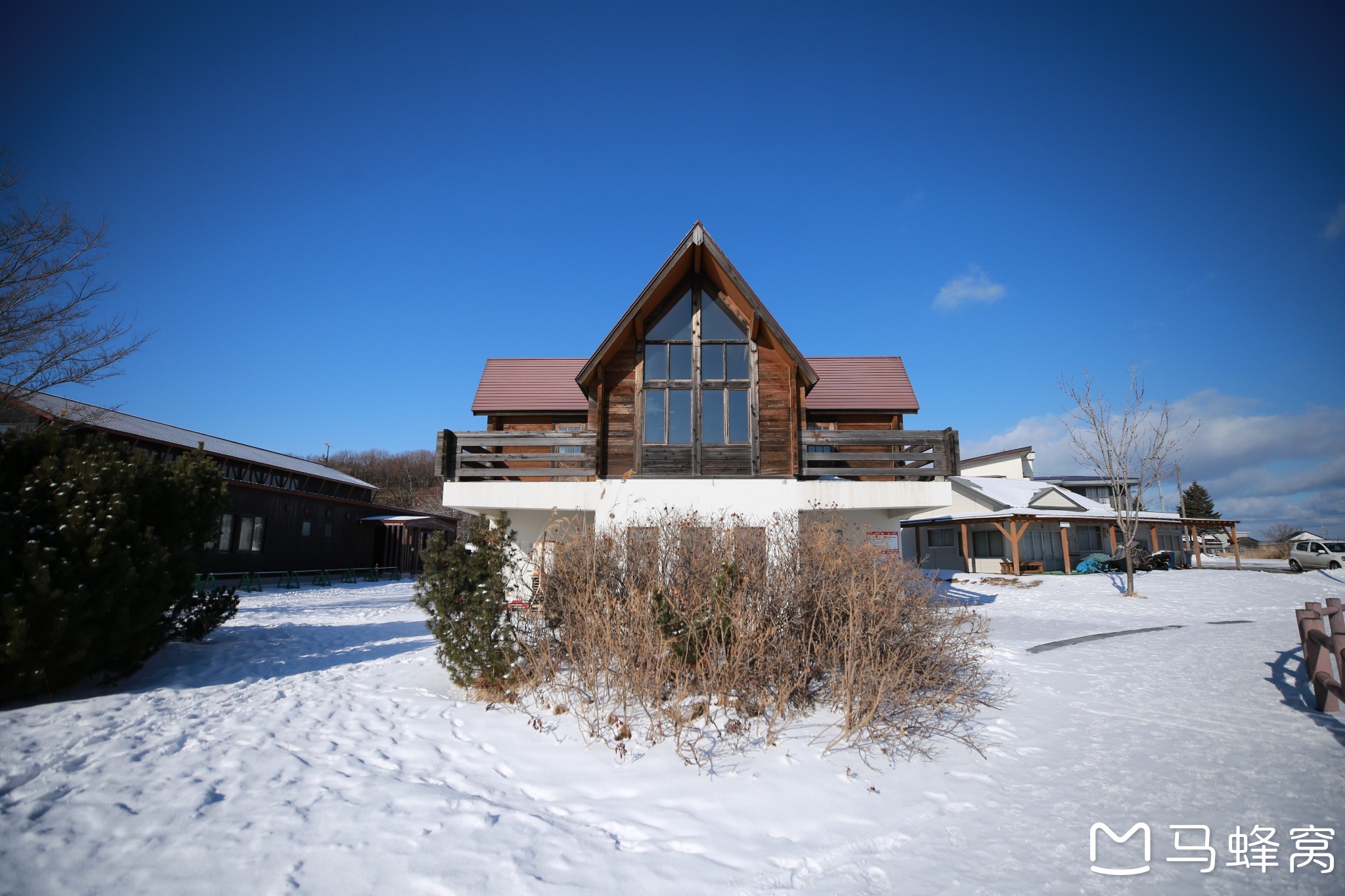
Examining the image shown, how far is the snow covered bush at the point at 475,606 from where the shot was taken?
6.59m

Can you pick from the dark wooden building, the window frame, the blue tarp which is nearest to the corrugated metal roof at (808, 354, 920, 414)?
the window frame

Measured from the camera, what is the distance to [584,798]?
4.57 meters

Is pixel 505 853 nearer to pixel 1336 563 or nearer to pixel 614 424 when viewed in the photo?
pixel 614 424

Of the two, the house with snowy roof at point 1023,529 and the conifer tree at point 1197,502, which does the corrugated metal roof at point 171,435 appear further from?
the conifer tree at point 1197,502

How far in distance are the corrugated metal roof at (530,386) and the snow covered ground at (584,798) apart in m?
9.61

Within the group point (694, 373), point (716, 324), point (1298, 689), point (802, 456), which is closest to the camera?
point (1298, 689)

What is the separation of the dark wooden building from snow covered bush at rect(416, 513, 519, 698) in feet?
48.1

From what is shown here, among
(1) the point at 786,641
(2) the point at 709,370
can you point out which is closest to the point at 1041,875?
(1) the point at 786,641

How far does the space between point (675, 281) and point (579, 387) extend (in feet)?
12.2

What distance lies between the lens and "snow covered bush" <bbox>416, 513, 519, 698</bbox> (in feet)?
21.6

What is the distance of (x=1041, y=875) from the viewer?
355 cm

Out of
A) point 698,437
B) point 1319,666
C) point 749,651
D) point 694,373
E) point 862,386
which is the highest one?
point 862,386

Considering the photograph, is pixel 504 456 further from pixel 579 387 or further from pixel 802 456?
pixel 802 456

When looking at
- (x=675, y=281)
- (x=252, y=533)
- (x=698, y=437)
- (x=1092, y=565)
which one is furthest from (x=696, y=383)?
(x=1092, y=565)
